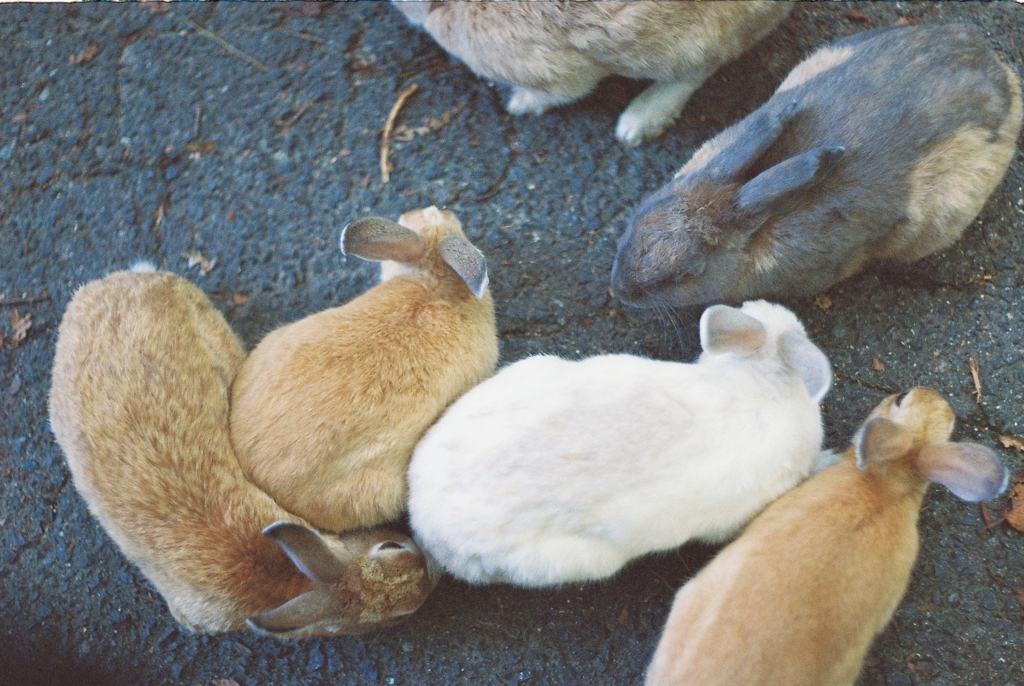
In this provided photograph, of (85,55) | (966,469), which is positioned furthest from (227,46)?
(966,469)

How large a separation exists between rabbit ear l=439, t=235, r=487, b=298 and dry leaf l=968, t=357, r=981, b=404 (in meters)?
2.32

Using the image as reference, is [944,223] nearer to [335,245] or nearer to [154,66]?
[335,245]

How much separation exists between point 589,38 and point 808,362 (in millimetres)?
1662

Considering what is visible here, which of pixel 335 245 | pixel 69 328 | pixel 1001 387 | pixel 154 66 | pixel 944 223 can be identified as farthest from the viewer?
pixel 154 66

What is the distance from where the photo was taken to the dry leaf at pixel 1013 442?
11.7ft

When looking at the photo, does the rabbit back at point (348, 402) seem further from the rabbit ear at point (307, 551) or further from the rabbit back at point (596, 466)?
the rabbit ear at point (307, 551)

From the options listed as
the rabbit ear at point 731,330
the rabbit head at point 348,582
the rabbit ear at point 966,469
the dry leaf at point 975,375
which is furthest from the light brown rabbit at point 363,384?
the dry leaf at point 975,375

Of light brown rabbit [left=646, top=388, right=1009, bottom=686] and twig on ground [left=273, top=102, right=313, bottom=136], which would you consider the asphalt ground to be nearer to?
twig on ground [left=273, top=102, right=313, bottom=136]

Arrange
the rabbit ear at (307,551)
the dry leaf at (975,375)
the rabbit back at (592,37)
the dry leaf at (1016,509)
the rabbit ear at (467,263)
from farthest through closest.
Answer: the dry leaf at (975,375) < the dry leaf at (1016,509) < the rabbit back at (592,37) < the rabbit ear at (467,263) < the rabbit ear at (307,551)

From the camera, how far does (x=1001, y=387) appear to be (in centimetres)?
363

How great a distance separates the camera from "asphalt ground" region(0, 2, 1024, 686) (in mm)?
3402

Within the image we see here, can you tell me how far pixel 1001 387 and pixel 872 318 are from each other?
0.66 metres

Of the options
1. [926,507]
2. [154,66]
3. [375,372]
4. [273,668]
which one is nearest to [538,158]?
[375,372]

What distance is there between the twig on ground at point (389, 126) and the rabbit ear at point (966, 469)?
2742 mm
